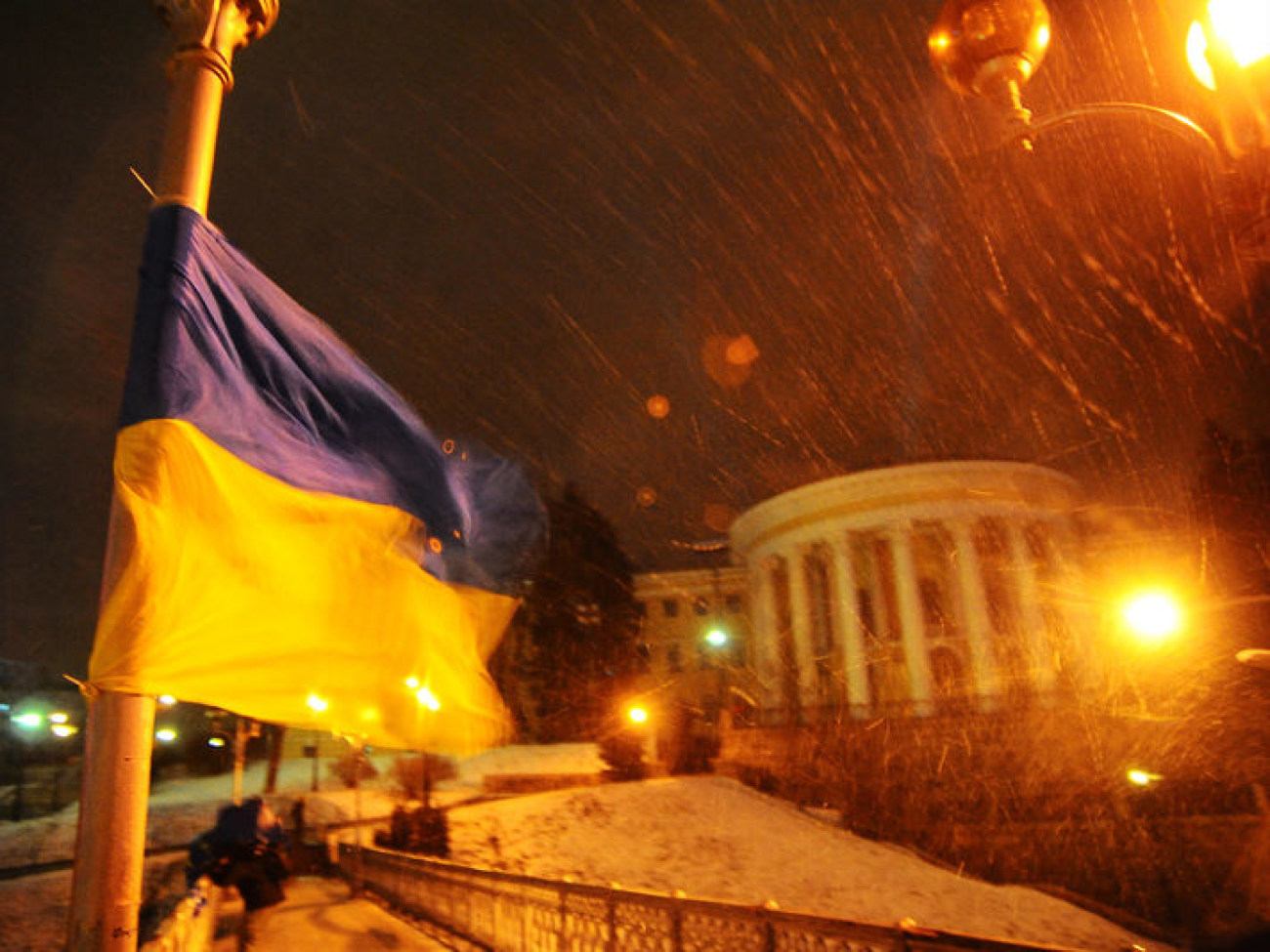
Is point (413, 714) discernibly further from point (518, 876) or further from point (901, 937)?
point (518, 876)

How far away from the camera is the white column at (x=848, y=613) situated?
4194 centimetres

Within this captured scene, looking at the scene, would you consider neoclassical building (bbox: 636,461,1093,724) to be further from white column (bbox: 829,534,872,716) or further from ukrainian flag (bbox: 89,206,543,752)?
ukrainian flag (bbox: 89,206,543,752)

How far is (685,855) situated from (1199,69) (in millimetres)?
19046

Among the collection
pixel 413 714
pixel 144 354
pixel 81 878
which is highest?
pixel 144 354

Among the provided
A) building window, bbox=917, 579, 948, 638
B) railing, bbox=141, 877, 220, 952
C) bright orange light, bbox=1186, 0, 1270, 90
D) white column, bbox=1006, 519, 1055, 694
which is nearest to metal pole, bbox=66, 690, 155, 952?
railing, bbox=141, 877, 220, 952

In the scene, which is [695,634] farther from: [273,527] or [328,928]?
[273,527]

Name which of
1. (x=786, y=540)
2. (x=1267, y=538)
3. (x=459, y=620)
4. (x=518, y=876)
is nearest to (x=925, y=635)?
(x=786, y=540)

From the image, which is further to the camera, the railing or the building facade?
the building facade

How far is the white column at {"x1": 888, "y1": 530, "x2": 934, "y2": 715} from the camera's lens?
39938 millimetres

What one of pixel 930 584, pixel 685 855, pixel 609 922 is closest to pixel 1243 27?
pixel 609 922

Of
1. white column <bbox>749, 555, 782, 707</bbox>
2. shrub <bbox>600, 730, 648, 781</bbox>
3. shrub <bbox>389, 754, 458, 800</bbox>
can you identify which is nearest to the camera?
shrub <bbox>389, 754, 458, 800</bbox>

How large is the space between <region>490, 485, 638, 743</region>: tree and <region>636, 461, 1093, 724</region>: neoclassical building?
7883mm

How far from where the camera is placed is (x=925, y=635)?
4125 cm

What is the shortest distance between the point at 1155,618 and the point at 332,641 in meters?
5.42
